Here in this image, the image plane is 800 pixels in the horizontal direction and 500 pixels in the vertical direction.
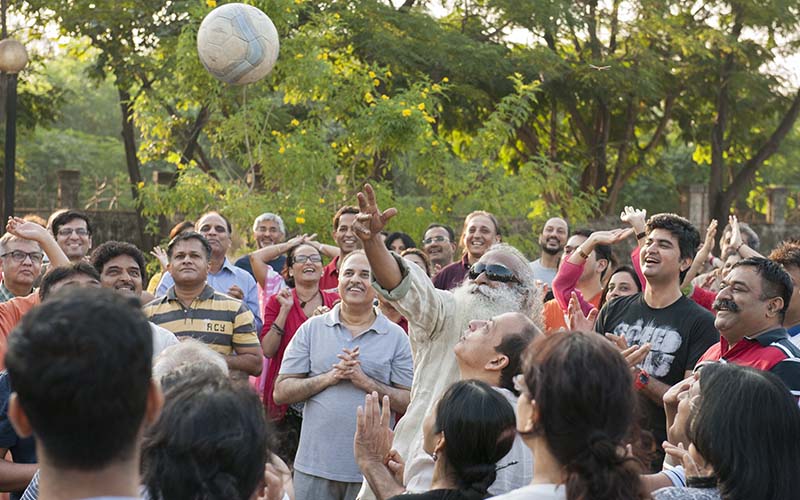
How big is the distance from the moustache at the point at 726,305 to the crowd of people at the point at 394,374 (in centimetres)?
1

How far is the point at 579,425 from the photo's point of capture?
2.92 meters

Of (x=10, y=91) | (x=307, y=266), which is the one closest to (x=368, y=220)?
(x=307, y=266)

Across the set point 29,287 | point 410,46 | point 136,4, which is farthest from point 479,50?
point 29,287

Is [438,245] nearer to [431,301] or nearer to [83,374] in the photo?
[431,301]

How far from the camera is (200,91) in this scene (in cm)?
1414

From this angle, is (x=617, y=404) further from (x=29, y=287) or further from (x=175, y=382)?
(x=29, y=287)

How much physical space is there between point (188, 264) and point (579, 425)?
435 centimetres

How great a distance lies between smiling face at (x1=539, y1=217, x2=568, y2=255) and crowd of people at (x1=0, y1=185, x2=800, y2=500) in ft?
1.58

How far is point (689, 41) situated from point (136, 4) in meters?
10.7

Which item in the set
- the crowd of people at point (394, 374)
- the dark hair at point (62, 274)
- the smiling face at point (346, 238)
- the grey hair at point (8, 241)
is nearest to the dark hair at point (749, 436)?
the crowd of people at point (394, 374)

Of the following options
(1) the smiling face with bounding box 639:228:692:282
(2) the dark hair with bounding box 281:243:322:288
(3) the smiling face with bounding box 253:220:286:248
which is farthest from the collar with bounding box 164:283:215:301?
(3) the smiling face with bounding box 253:220:286:248

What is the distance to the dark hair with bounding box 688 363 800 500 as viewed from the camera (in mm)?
3416

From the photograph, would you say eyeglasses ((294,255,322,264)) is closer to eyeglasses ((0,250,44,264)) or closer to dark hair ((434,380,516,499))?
eyeglasses ((0,250,44,264))

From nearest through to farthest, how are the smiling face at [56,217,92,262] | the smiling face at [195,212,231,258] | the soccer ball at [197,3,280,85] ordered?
1. the smiling face at [56,217,92,262]
2. the smiling face at [195,212,231,258]
3. the soccer ball at [197,3,280,85]
